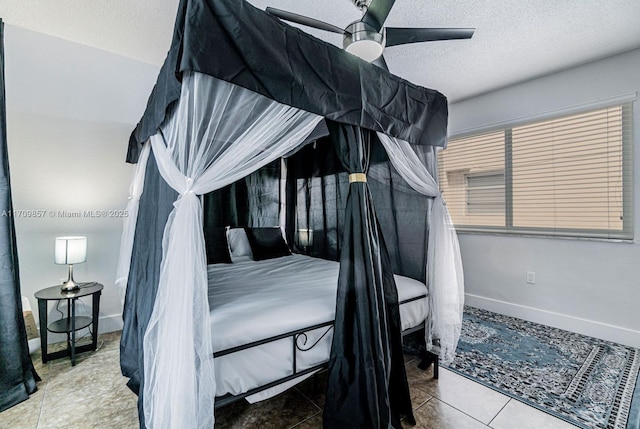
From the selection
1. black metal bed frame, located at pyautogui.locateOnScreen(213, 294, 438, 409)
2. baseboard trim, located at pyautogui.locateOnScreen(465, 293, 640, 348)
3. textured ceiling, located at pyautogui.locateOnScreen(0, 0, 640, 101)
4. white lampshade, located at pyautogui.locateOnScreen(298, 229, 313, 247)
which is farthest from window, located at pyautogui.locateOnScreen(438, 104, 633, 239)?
black metal bed frame, located at pyautogui.locateOnScreen(213, 294, 438, 409)

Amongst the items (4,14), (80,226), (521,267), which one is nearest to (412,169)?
(521,267)

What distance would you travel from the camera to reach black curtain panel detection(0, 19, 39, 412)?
1.97 metres

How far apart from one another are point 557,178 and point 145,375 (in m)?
3.93

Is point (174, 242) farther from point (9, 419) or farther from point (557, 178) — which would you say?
point (557, 178)

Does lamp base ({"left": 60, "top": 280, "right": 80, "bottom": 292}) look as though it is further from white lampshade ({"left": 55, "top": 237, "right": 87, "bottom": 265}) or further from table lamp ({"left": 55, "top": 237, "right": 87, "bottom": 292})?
white lampshade ({"left": 55, "top": 237, "right": 87, "bottom": 265})

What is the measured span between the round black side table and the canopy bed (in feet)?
1.85

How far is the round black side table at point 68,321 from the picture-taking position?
2305 mm

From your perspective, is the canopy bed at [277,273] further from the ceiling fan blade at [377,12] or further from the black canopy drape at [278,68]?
the ceiling fan blade at [377,12]

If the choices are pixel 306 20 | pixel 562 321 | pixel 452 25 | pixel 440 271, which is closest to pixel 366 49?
pixel 306 20

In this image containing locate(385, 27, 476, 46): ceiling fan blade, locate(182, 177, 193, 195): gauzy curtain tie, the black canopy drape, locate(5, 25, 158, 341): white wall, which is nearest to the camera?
the black canopy drape

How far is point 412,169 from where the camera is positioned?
6.95 ft

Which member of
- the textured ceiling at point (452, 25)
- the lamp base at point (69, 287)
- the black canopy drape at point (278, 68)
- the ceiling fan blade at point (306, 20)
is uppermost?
the textured ceiling at point (452, 25)

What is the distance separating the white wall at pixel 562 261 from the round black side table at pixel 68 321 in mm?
4015

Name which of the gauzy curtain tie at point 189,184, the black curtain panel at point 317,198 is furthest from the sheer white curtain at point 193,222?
the black curtain panel at point 317,198
